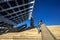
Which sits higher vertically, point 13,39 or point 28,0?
point 28,0

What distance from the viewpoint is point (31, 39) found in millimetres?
2494

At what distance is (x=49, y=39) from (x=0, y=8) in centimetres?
489

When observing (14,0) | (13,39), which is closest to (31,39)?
(13,39)

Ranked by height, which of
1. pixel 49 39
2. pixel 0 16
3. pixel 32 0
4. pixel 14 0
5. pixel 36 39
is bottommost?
pixel 49 39

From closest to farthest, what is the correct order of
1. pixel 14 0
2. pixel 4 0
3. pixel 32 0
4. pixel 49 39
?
pixel 49 39, pixel 4 0, pixel 14 0, pixel 32 0

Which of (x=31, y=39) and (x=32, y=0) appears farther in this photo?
(x=32, y=0)

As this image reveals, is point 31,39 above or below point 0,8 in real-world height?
below

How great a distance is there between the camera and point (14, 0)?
5594mm

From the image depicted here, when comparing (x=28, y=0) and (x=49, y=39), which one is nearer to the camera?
(x=49, y=39)

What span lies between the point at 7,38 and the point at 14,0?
3.25 meters

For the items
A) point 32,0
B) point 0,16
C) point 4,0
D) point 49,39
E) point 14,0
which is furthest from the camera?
point 32,0

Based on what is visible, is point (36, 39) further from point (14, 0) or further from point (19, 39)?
point (14, 0)

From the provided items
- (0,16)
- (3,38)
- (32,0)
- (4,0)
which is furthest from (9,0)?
(3,38)

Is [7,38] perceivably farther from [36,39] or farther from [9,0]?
[9,0]
